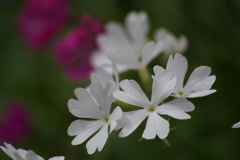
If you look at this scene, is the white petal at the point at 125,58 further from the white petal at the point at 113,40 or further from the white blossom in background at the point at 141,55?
the white petal at the point at 113,40

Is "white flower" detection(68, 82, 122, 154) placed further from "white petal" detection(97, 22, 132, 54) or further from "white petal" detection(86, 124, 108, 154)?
"white petal" detection(97, 22, 132, 54)

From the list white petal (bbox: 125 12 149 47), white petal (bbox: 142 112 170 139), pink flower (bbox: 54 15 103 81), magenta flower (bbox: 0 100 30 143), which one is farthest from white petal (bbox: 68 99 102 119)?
magenta flower (bbox: 0 100 30 143)

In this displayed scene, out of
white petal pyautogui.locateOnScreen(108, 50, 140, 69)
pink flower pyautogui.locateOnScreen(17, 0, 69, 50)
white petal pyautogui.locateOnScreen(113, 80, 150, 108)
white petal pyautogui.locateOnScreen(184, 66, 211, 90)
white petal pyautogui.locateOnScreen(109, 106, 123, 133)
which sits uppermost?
pink flower pyautogui.locateOnScreen(17, 0, 69, 50)

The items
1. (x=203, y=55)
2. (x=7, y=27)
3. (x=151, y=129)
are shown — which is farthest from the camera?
(x=7, y=27)

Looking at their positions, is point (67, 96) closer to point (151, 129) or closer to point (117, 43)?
point (117, 43)

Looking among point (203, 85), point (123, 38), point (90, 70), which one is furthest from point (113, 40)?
point (203, 85)

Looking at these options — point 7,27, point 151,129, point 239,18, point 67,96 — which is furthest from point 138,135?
point 7,27
